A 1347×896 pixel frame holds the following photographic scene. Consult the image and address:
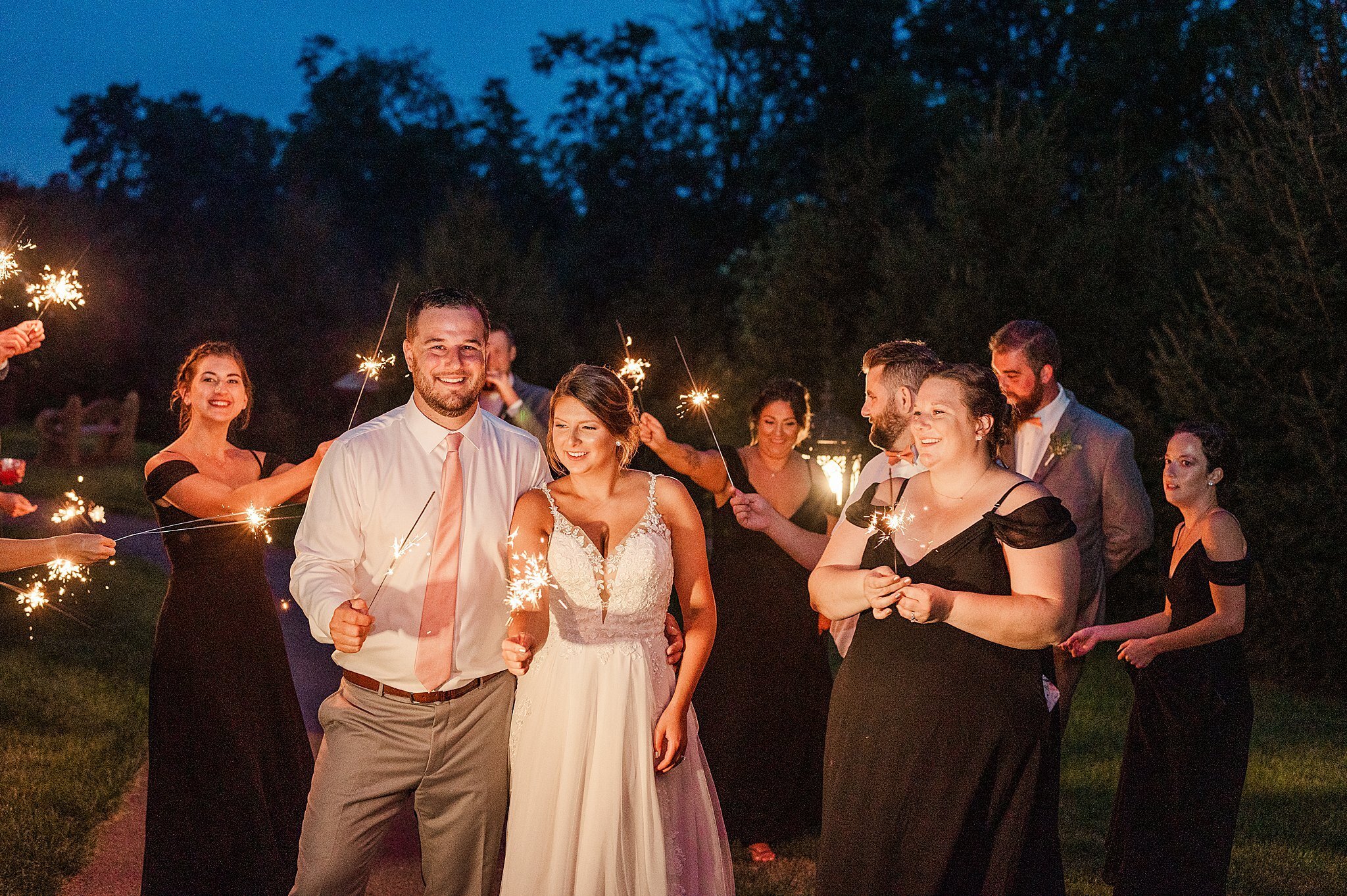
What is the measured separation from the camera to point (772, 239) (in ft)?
69.3

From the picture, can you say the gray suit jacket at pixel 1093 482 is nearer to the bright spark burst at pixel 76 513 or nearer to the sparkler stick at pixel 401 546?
the sparkler stick at pixel 401 546

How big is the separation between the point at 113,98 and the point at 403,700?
49698mm

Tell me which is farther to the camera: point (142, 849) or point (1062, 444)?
point (142, 849)

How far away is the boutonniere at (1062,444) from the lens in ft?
16.9

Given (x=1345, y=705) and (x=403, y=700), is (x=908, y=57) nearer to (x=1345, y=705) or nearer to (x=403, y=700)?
(x=1345, y=705)

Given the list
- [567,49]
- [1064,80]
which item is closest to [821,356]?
[1064,80]

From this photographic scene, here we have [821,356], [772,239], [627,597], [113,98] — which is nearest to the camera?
[627,597]

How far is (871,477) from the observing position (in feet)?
13.7

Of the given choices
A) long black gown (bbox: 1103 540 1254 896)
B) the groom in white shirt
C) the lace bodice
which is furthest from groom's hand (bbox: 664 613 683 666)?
long black gown (bbox: 1103 540 1254 896)

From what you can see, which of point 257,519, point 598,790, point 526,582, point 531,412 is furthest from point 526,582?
point 531,412

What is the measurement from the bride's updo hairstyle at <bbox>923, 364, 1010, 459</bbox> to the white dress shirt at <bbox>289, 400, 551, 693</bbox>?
149 centimetres

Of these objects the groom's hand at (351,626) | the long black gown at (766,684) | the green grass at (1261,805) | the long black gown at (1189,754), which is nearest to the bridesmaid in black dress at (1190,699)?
the long black gown at (1189,754)

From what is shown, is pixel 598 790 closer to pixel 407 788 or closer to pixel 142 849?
pixel 407 788

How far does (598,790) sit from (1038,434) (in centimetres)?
290
